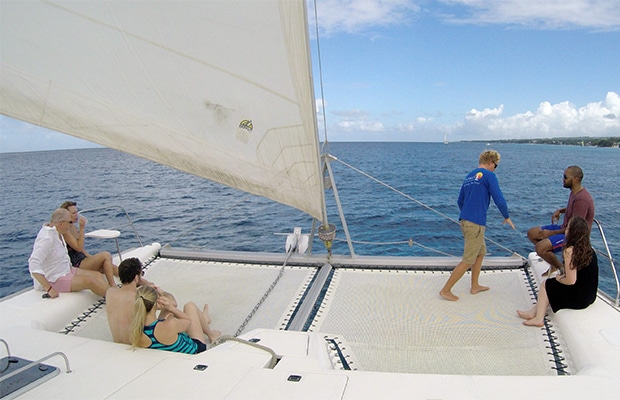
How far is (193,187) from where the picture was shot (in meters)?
30.3

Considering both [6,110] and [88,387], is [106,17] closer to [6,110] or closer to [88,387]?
[6,110]

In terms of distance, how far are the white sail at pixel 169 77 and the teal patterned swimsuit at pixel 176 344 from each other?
1.29m

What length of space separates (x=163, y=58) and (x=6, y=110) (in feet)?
4.03

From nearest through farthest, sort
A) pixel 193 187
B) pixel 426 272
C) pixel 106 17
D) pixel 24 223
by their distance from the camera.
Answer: pixel 106 17 < pixel 426 272 < pixel 24 223 < pixel 193 187

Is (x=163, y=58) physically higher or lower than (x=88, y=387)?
higher

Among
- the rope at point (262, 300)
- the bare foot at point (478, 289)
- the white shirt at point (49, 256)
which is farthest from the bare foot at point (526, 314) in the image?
the white shirt at point (49, 256)

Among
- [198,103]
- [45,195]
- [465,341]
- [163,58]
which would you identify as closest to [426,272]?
[465,341]

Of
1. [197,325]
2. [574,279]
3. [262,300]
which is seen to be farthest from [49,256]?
[574,279]

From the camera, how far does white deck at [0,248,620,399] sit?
1967 mm

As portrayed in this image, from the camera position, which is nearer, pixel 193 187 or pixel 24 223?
pixel 24 223

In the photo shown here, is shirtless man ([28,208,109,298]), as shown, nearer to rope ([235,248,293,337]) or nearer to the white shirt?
the white shirt

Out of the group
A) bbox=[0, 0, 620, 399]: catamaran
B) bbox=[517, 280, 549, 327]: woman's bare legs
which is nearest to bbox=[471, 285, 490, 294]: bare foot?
bbox=[0, 0, 620, 399]: catamaran

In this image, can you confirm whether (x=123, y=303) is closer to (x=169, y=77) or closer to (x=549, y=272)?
(x=169, y=77)

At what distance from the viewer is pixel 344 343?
3.33 m
